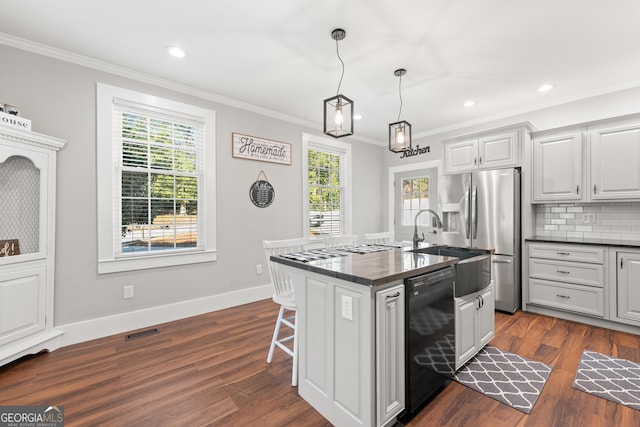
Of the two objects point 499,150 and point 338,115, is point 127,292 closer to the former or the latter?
point 338,115

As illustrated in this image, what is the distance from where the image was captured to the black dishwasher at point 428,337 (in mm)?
1677

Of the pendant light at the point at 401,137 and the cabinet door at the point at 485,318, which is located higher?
the pendant light at the point at 401,137

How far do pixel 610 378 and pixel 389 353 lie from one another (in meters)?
1.91

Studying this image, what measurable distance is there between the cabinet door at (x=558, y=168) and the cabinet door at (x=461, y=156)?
A: 0.68 meters

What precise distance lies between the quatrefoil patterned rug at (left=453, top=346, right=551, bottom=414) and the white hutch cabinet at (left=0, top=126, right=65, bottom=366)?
11.3ft

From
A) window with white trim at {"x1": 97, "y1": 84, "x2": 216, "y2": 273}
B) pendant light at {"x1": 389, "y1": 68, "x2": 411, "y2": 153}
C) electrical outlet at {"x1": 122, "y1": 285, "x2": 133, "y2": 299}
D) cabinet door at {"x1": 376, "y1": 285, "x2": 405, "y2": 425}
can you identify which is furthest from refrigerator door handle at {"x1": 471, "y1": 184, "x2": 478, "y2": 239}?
electrical outlet at {"x1": 122, "y1": 285, "x2": 133, "y2": 299}

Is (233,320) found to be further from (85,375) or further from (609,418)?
(609,418)

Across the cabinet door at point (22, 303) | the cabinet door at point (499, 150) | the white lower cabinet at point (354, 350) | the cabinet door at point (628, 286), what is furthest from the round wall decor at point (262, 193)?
the cabinet door at point (628, 286)

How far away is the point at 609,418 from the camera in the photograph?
1.71 m

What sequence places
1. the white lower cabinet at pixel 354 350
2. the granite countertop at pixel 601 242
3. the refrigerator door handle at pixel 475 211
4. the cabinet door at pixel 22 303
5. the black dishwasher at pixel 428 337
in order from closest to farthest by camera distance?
the white lower cabinet at pixel 354 350
the black dishwasher at pixel 428 337
the cabinet door at pixel 22 303
the granite countertop at pixel 601 242
the refrigerator door handle at pixel 475 211

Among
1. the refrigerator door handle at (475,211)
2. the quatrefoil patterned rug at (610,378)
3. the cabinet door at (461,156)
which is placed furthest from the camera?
the cabinet door at (461,156)

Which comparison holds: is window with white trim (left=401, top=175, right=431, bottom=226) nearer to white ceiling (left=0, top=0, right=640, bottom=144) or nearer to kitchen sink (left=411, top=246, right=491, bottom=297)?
white ceiling (left=0, top=0, right=640, bottom=144)

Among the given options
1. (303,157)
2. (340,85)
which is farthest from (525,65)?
(303,157)

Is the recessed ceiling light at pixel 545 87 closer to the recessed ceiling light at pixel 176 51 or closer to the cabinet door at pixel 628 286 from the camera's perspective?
the cabinet door at pixel 628 286
